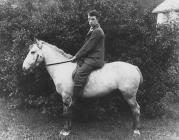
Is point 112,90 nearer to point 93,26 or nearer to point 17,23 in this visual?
point 93,26

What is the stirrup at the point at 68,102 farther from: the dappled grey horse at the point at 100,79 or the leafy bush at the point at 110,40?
the leafy bush at the point at 110,40

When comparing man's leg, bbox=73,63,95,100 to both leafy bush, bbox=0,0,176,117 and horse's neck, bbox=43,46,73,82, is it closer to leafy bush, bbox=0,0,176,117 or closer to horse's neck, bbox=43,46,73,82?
horse's neck, bbox=43,46,73,82

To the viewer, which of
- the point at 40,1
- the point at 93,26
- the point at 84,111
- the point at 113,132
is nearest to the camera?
the point at 93,26

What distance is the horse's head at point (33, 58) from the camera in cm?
793

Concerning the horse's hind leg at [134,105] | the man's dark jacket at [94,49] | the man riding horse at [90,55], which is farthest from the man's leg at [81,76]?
the horse's hind leg at [134,105]

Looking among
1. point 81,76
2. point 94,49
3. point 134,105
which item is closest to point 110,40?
point 94,49

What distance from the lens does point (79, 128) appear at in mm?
8969

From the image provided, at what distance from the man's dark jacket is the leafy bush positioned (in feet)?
3.90

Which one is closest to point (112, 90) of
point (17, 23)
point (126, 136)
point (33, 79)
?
point (126, 136)

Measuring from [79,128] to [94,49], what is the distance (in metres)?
2.54

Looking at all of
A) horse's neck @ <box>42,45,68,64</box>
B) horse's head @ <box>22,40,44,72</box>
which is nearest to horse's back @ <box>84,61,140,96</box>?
horse's neck @ <box>42,45,68,64</box>

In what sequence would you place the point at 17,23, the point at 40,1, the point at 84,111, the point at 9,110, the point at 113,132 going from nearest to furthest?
the point at 113,132 < the point at 84,111 < the point at 9,110 < the point at 17,23 < the point at 40,1

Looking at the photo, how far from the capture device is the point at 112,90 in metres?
8.00

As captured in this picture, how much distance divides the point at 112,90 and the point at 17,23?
18.3 ft
